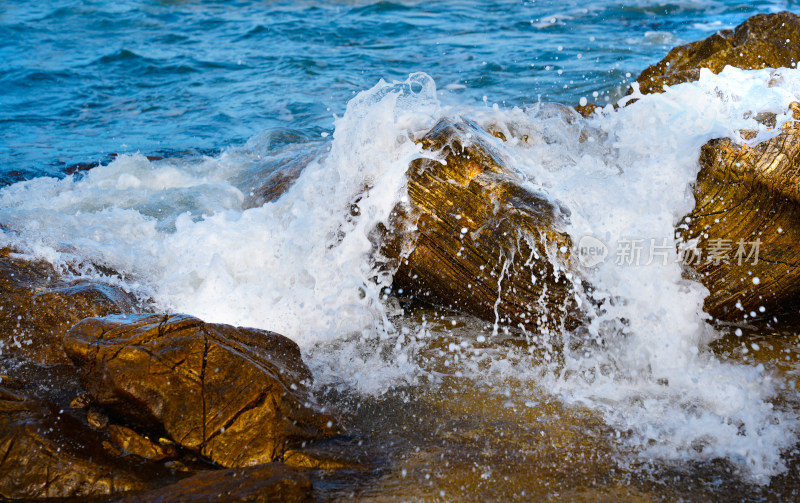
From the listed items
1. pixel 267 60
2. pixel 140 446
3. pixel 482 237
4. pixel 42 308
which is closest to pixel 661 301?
pixel 482 237

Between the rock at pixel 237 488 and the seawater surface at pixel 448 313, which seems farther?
the seawater surface at pixel 448 313

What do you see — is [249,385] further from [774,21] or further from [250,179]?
[774,21]

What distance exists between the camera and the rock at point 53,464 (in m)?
2.72

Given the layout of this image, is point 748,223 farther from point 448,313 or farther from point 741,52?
point 741,52

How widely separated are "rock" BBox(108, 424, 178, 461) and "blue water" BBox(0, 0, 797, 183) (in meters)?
5.08

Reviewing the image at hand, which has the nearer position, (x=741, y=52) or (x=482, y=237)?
(x=482, y=237)

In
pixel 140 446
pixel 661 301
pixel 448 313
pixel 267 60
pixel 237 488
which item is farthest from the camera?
pixel 267 60

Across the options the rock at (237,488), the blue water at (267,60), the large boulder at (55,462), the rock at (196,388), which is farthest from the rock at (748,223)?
the blue water at (267,60)

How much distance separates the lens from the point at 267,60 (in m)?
11.5

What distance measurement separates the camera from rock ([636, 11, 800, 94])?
6301mm

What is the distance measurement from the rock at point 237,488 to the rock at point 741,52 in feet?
16.8

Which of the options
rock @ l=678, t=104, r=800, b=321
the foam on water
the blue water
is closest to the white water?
the foam on water

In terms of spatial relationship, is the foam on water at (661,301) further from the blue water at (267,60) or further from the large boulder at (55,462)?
the blue water at (267,60)

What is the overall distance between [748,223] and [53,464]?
3686 mm
